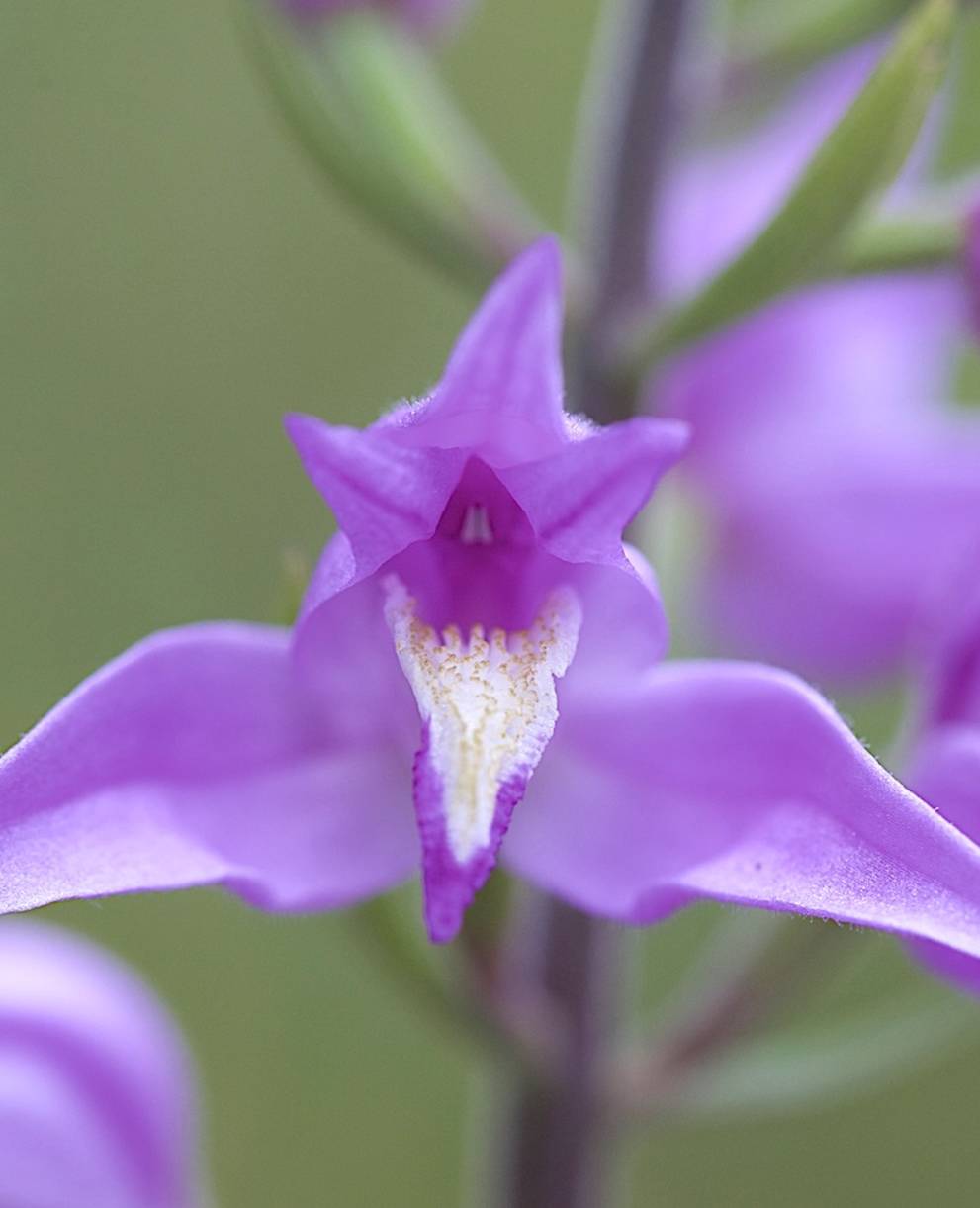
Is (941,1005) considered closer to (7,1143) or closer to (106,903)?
(7,1143)

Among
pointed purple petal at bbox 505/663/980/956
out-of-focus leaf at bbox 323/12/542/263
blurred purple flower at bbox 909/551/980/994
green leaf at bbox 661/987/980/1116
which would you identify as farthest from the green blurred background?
pointed purple petal at bbox 505/663/980/956

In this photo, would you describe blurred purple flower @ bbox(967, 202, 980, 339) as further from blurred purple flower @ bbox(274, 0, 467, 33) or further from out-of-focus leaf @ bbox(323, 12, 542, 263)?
blurred purple flower @ bbox(274, 0, 467, 33)

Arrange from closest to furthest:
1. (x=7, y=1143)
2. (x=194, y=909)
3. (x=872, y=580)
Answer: (x=7, y=1143) < (x=872, y=580) < (x=194, y=909)

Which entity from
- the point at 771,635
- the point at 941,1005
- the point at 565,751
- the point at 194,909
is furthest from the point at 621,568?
the point at 194,909

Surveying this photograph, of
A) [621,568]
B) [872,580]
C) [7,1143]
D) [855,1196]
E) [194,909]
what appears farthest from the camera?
[855,1196]

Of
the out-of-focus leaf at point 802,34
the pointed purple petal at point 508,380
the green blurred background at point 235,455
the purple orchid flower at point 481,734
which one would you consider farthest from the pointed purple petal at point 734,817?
the green blurred background at point 235,455

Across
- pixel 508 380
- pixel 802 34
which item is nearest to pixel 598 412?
pixel 802 34

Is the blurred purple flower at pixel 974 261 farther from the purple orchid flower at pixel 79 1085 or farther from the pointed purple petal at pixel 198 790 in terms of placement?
the purple orchid flower at pixel 79 1085

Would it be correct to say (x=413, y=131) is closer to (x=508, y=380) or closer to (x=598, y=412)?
(x=598, y=412)
